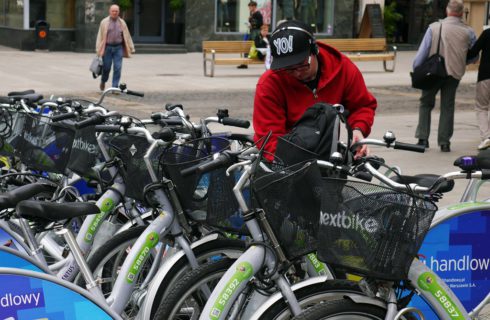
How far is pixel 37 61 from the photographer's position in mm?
23281

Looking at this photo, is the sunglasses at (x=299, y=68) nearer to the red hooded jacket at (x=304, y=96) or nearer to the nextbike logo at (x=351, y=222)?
the red hooded jacket at (x=304, y=96)

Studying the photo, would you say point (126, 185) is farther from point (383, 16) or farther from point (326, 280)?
point (383, 16)

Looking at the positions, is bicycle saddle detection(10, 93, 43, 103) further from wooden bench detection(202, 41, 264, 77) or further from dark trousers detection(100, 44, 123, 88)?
wooden bench detection(202, 41, 264, 77)

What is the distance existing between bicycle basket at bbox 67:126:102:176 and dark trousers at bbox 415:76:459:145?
700cm

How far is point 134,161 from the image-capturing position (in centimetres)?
478

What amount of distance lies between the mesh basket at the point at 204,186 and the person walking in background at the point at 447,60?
24.2 feet

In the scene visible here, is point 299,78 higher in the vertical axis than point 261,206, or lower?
higher

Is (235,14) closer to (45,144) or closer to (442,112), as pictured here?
(442,112)

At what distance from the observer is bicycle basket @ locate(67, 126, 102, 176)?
213 inches

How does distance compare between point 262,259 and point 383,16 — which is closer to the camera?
point 262,259

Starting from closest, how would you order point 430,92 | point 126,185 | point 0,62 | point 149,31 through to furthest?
1. point 126,185
2. point 430,92
3. point 0,62
4. point 149,31

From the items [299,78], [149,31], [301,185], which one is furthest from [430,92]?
[149,31]

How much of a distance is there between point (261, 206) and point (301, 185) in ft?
0.58

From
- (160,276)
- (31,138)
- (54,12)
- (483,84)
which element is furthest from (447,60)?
(54,12)
